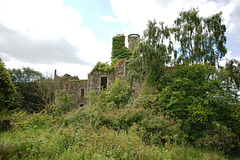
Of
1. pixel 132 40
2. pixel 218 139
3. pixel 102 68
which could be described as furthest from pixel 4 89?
pixel 132 40

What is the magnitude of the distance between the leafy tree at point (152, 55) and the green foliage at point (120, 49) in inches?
328

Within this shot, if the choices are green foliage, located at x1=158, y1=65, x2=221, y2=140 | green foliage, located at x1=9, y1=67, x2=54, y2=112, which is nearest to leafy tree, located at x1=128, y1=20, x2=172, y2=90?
green foliage, located at x1=158, y1=65, x2=221, y2=140

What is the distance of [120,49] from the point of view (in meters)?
19.5

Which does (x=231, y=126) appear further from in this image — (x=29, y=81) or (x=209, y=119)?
(x=29, y=81)

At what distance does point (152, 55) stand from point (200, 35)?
5.45 metres

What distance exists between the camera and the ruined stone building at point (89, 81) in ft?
50.0

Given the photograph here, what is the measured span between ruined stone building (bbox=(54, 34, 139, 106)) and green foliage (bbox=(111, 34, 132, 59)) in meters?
1.47

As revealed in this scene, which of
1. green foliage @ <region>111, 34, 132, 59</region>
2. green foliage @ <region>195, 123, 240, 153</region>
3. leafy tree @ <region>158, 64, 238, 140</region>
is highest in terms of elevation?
green foliage @ <region>111, 34, 132, 59</region>

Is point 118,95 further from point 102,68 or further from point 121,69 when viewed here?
point 102,68

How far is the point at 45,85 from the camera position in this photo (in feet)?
60.5

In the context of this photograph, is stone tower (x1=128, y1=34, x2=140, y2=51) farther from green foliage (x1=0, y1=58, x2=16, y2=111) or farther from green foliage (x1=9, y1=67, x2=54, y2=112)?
green foliage (x1=0, y1=58, x2=16, y2=111)

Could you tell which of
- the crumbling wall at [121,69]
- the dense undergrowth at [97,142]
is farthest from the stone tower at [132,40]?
the dense undergrowth at [97,142]

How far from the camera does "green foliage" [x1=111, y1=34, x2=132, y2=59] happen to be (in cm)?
1917

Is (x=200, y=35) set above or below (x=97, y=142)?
above
